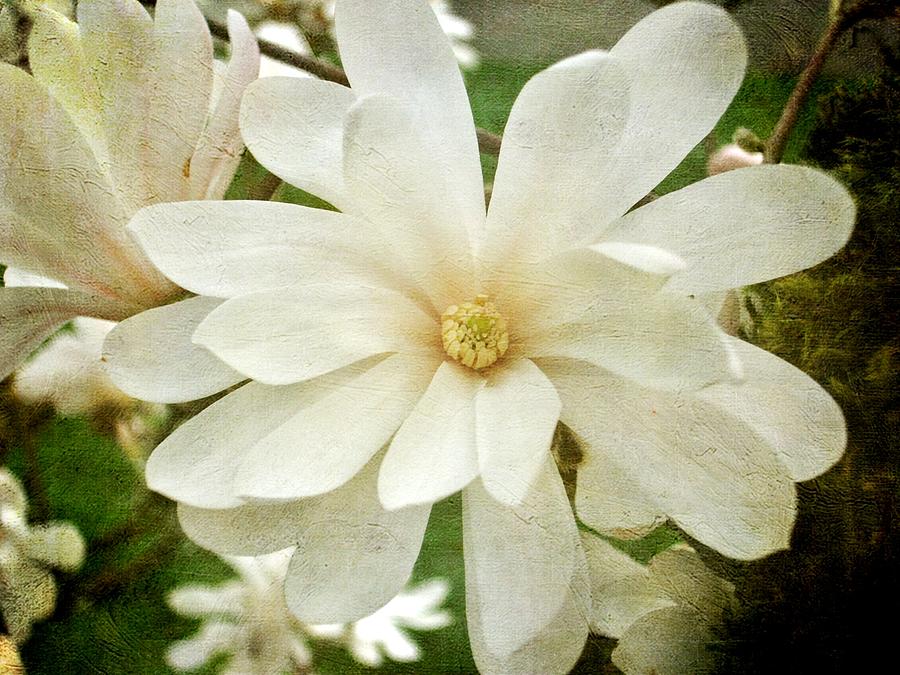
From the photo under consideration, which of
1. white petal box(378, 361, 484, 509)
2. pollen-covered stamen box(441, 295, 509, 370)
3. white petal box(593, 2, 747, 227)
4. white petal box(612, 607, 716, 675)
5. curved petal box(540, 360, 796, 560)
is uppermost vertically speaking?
white petal box(593, 2, 747, 227)

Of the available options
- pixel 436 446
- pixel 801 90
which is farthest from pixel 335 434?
pixel 801 90

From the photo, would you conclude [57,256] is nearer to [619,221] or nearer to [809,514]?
[619,221]

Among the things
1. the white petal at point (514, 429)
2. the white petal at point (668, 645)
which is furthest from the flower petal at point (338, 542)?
the white petal at point (668, 645)

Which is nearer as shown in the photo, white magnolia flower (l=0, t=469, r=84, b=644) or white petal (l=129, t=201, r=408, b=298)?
white petal (l=129, t=201, r=408, b=298)

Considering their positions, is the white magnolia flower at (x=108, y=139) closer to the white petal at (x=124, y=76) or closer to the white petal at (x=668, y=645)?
the white petal at (x=124, y=76)

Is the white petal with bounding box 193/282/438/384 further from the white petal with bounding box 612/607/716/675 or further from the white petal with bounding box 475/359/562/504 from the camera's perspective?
the white petal with bounding box 612/607/716/675

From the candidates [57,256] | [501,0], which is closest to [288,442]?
[57,256]

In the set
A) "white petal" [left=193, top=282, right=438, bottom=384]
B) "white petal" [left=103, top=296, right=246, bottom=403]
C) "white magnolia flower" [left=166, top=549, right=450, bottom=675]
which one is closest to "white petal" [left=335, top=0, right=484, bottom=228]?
"white petal" [left=193, top=282, right=438, bottom=384]
